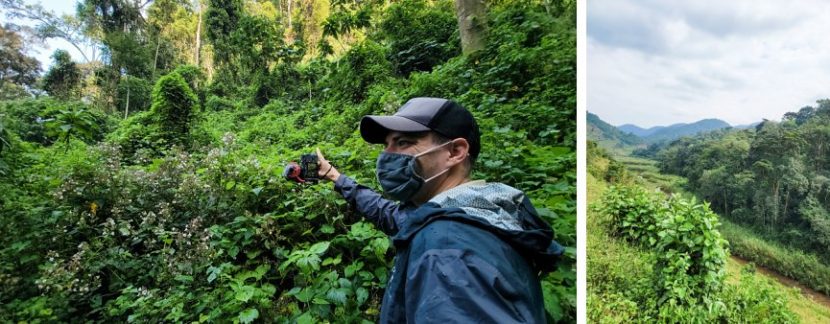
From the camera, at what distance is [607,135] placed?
9.30ft

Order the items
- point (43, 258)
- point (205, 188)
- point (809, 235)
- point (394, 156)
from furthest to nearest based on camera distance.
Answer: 1. point (205, 188)
2. point (809, 235)
3. point (43, 258)
4. point (394, 156)

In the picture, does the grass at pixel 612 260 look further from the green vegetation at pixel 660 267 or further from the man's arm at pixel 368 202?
the man's arm at pixel 368 202

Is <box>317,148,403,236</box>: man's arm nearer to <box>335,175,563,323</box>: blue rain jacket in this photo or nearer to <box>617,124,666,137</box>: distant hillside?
<box>335,175,563,323</box>: blue rain jacket

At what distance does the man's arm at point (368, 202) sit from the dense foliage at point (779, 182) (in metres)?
1.78

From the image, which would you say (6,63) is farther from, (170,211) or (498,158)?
(498,158)

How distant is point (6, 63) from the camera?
7.00 ft

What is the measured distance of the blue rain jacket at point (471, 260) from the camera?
32.3 inches

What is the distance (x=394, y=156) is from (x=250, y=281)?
3.40 ft

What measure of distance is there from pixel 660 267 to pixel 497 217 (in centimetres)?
206

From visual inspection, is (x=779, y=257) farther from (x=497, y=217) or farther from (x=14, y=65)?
(x=14, y=65)

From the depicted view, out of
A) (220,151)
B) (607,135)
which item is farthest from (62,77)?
(607,135)

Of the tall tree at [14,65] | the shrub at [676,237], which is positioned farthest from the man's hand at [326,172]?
the shrub at [676,237]

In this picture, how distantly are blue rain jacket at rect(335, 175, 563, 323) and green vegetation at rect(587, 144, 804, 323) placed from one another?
1.79 meters

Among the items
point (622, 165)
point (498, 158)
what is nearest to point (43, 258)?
point (498, 158)
